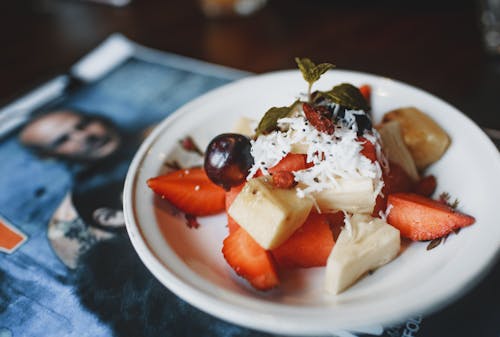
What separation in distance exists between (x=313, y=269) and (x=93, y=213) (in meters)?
0.67

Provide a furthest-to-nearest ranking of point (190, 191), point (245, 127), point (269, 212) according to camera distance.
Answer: point (245, 127)
point (190, 191)
point (269, 212)

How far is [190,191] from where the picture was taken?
1.15 metres

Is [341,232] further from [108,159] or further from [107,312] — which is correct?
[108,159]

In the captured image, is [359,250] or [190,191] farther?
[190,191]

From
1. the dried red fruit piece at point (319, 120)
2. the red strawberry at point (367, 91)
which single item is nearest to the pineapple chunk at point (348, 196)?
the dried red fruit piece at point (319, 120)

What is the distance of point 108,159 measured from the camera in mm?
1539

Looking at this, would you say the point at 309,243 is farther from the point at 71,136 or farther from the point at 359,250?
the point at 71,136

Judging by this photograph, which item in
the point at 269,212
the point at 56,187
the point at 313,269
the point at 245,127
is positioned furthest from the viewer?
the point at 56,187

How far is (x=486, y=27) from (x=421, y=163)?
1.11 meters

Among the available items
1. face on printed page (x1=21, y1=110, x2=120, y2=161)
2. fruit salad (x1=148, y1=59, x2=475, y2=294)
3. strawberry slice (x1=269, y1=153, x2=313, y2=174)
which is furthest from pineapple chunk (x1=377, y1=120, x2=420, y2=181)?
face on printed page (x1=21, y1=110, x2=120, y2=161)

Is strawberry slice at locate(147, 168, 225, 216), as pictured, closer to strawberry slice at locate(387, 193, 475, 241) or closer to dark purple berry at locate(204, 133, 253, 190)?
dark purple berry at locate(204, 133, 253, 190)

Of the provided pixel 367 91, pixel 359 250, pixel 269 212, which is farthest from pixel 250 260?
pixel 367 91

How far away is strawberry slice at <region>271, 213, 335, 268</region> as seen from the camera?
38.7 inches

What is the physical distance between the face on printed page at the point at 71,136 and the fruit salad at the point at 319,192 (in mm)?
526
